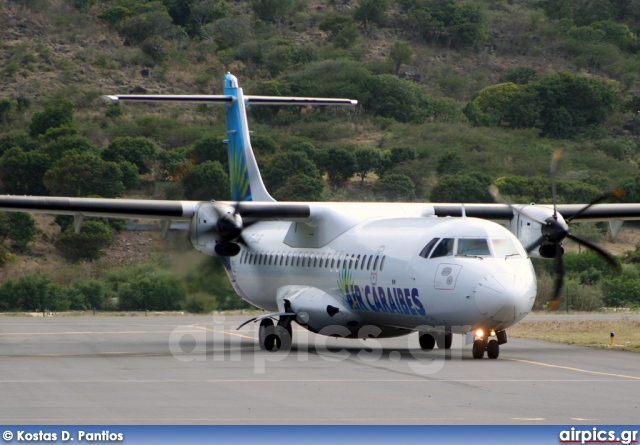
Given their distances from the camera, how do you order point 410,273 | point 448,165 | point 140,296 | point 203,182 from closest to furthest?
1. point 410,273
2. point 203,182
3. point 140,296
4. point 448,165

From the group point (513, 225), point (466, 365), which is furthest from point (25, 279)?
point (466, 365)

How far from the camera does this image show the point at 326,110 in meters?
85.6

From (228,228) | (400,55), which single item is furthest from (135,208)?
(400,55)

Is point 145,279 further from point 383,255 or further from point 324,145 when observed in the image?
point 324,145

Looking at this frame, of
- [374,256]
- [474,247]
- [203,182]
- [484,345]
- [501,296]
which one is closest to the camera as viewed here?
[501,296]

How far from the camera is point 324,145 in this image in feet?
246

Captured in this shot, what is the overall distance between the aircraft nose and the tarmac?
0.90m

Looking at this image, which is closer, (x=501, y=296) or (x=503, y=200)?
(x=501, y=296)

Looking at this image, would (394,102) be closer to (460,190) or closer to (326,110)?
(326,110)

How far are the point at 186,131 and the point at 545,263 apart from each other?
101ft

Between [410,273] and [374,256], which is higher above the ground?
[374,256]

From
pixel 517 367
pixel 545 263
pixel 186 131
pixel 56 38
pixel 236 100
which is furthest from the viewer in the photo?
pixel 56 38

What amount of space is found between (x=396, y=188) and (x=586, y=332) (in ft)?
119

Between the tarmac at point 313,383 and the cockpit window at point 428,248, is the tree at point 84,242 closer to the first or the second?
the tarmac at point 313,383
